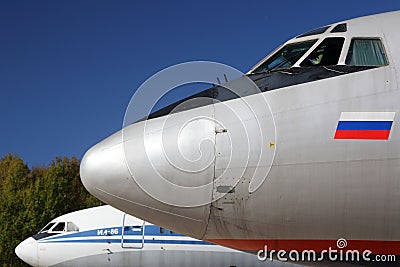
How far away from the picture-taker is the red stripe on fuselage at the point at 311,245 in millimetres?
6180

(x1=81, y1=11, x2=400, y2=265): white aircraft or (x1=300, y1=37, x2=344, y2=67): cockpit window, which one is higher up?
(x1=300, y1=37, x2=344, y2=67): cockpit window

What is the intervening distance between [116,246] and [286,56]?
11372mm

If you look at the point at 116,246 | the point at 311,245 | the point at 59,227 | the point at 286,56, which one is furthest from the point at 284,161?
the point at 59,227

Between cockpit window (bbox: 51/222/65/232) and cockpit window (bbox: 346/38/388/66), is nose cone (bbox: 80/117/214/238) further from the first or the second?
cockpit window (bbox: 51/222/65/232)

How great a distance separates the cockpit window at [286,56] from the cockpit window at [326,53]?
18 cm

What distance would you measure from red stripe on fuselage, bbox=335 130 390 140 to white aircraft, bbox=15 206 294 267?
925 cm

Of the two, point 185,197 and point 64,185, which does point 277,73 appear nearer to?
point 185,197

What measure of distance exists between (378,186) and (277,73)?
75.0 inches

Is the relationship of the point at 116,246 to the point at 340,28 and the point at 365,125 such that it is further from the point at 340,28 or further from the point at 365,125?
the point at 365,125

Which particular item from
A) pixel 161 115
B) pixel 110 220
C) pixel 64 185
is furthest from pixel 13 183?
pixel 161 115

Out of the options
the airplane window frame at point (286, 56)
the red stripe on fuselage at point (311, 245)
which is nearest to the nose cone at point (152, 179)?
the red stripe on fuselage at point (311, 245)

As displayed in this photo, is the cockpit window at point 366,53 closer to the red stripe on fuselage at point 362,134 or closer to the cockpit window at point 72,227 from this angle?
the red stripe on fuselage at point 362,134

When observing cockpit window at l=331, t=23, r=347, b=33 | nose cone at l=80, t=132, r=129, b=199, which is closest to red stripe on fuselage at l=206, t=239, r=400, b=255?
nose cone at l=80, t=132, r=129, b=199

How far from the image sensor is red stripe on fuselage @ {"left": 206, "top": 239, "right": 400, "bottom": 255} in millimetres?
6180
